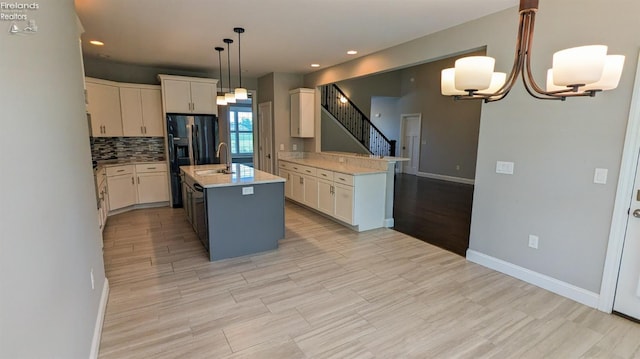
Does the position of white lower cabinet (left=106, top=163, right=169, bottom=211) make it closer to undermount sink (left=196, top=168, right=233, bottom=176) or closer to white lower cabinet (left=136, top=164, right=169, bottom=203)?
white lower cabinet (left=136, top=164, right=169, bottom=203)

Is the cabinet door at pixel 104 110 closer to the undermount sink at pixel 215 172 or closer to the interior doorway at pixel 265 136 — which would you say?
the undermount sink at pixel 215 172

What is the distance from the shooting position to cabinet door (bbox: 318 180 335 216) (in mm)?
4883

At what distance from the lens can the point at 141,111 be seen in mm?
5707

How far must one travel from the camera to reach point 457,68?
5.46 ft

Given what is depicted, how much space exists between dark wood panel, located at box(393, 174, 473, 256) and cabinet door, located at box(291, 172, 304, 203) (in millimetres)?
1756

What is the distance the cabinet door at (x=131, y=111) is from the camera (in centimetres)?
552

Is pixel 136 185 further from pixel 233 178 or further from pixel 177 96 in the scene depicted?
pixel 233 178

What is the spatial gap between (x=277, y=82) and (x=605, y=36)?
208 inches

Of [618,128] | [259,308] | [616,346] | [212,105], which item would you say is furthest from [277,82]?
[616,346]

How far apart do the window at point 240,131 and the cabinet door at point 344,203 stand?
337 inches

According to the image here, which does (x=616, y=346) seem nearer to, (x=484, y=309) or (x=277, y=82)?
(x=484, y=309)

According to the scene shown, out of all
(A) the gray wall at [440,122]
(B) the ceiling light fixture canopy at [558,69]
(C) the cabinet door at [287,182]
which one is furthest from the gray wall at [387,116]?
(B) the ceiling light fixture canopy at [558,69]

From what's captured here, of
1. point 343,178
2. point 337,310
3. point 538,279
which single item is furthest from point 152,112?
point 538,279

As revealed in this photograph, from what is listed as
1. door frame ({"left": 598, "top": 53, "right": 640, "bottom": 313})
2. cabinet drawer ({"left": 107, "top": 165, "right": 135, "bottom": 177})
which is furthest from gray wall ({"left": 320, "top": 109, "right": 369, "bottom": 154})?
door frame ({"left": 598, "top": 53, "right": 640, "bottom": 313})
